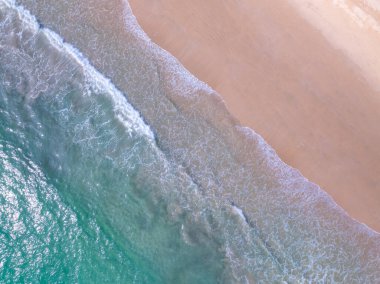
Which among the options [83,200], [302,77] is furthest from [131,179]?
[302,77]

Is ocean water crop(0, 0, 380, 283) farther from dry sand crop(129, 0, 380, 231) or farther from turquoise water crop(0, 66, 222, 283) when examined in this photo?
dry sand crop(129, 0, 380, 231)

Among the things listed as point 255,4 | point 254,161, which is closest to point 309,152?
point 254,161

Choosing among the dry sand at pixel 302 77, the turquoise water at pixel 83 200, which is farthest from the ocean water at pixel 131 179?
the dry sand at pixel 302 77

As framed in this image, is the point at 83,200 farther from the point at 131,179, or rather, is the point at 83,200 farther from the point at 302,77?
the point at 302,77

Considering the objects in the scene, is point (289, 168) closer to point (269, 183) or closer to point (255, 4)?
point (269, 183)

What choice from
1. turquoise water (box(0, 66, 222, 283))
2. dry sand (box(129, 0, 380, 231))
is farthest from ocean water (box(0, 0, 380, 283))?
dry sand (box(129, 0, 380, 231))

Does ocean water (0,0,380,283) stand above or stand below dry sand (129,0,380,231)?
below
